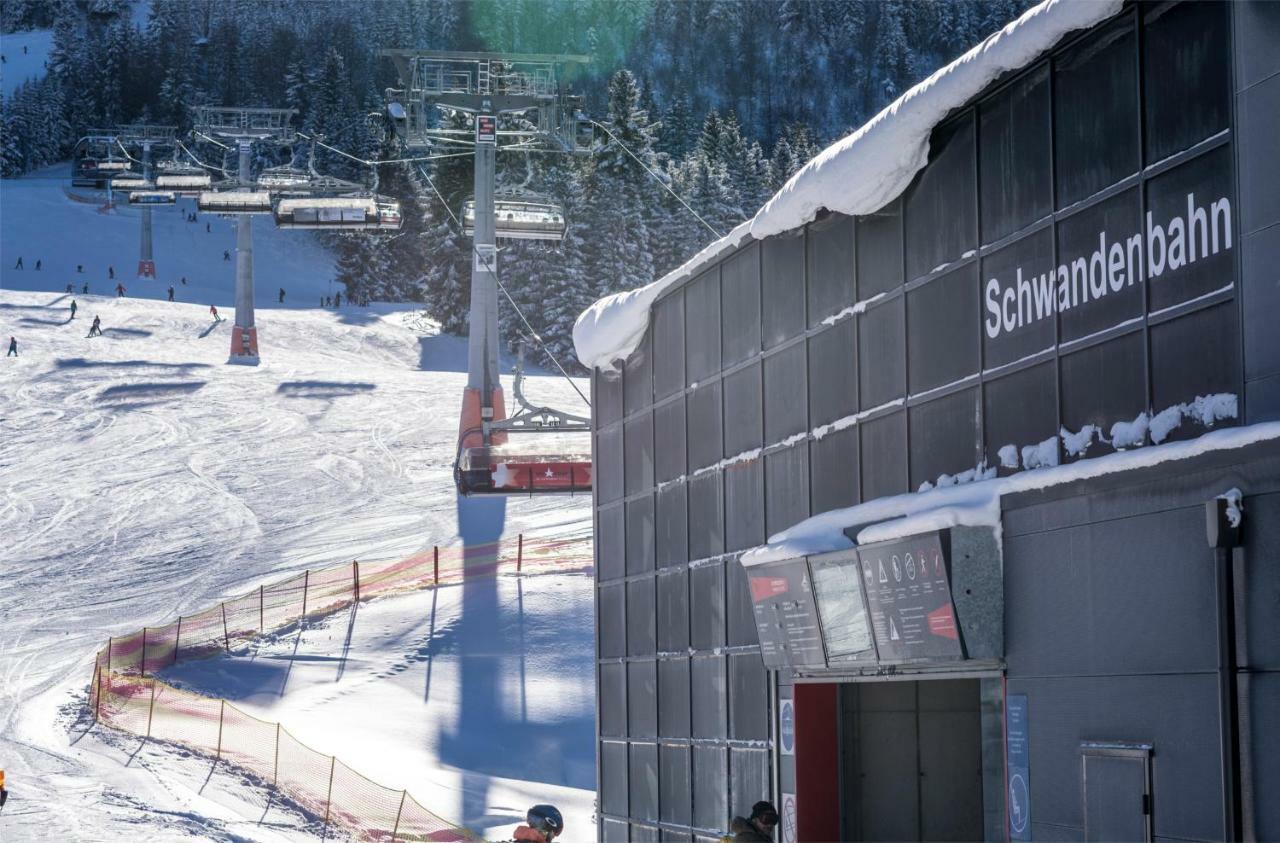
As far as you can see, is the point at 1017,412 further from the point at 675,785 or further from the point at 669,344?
the point at 675,785

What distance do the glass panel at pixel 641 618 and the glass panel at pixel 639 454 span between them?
1.07m

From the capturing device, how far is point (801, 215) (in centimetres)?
1257

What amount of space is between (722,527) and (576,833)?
901cm

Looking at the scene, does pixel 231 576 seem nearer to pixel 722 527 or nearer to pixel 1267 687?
pixel 722 527

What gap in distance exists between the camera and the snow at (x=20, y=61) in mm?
170150

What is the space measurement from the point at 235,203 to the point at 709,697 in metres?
43.0

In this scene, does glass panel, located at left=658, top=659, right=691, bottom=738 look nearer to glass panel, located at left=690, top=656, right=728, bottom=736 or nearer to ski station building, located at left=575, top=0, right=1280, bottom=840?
ski station building, located at left=575, top=0, right=1280, bottom=840

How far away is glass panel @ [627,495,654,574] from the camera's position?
16.9 m

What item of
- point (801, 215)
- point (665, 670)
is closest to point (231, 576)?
point (665, 670)

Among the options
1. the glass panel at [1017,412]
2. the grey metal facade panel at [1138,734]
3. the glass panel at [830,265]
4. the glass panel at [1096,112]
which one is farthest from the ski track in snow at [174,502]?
the glass panel at [1096,112]

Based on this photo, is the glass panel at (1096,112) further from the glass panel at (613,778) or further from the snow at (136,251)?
the snow at (136,251)

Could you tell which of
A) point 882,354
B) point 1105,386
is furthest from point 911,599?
point 1105,386

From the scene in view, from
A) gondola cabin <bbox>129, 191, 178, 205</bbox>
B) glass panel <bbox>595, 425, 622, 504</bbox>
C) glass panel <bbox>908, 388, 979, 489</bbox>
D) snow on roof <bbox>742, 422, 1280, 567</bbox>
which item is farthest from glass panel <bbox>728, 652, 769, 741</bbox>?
gondola cabin <bbox>129, 191, 178, 205</bbox>

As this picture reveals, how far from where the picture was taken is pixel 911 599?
399 inches
